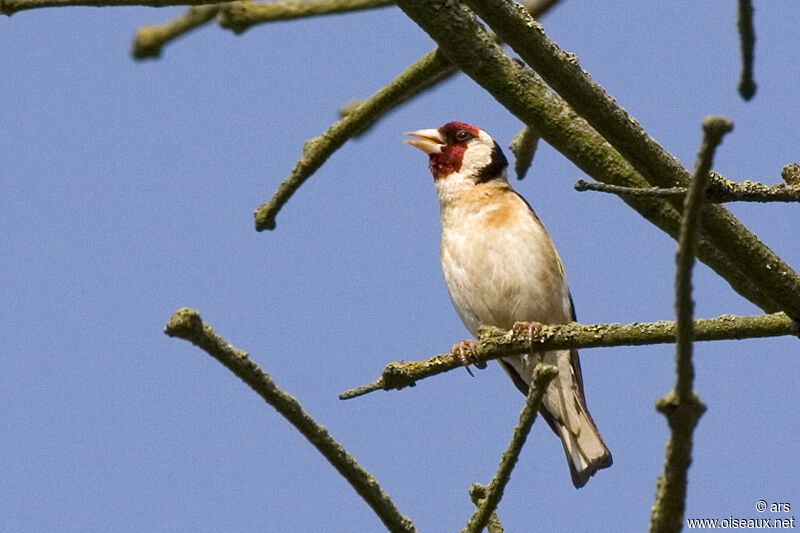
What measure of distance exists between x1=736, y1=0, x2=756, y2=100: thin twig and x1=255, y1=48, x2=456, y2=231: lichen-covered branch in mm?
1189

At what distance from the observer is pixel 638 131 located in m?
3.05

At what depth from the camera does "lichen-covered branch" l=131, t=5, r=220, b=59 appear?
5.69 meters

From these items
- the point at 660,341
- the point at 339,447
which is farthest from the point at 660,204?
the point at 339,447

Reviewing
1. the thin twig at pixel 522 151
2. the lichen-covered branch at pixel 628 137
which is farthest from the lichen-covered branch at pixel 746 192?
the thin twig at pixel 522 151

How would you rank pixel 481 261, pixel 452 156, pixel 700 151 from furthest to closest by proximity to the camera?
pixel 452 156, pixel 481 261, pixel 700 151

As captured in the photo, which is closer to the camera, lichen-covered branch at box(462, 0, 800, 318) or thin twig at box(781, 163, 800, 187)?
thin twig at box(781, 163, 800, 187)

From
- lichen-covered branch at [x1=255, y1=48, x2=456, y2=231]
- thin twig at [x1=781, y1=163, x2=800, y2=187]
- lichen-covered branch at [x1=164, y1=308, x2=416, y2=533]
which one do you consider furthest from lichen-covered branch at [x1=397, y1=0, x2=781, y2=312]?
lichen-covered branch at [x1=164, y1=308, x2=416, y2=533]

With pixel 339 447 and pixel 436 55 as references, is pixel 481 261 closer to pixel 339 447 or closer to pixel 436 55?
pixel 436 55

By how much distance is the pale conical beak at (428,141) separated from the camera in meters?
7.40

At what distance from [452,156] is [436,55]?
3229mm

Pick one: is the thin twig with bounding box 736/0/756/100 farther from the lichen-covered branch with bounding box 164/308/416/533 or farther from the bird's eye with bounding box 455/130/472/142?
the bird's eye with bounding box 455/130/472/142

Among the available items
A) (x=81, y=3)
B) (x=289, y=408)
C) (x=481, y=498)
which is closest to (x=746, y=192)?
(x=481, y=498)

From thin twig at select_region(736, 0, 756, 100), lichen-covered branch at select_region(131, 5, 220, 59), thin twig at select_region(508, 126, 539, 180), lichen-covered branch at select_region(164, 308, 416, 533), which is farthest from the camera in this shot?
lichen-covered branch at select_region(131, 5, 220, 59)

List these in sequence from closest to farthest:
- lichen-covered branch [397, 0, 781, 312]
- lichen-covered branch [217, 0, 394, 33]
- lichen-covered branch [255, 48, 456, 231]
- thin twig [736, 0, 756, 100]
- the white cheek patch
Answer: thin twig [736, 0, 756, 100], lichen-covered branch [397, 0, 781, 312], lichen-covered branch [255, 48, 456, 231], lichen-covered branch [217, 0, 394, 33], the white cheek patch
